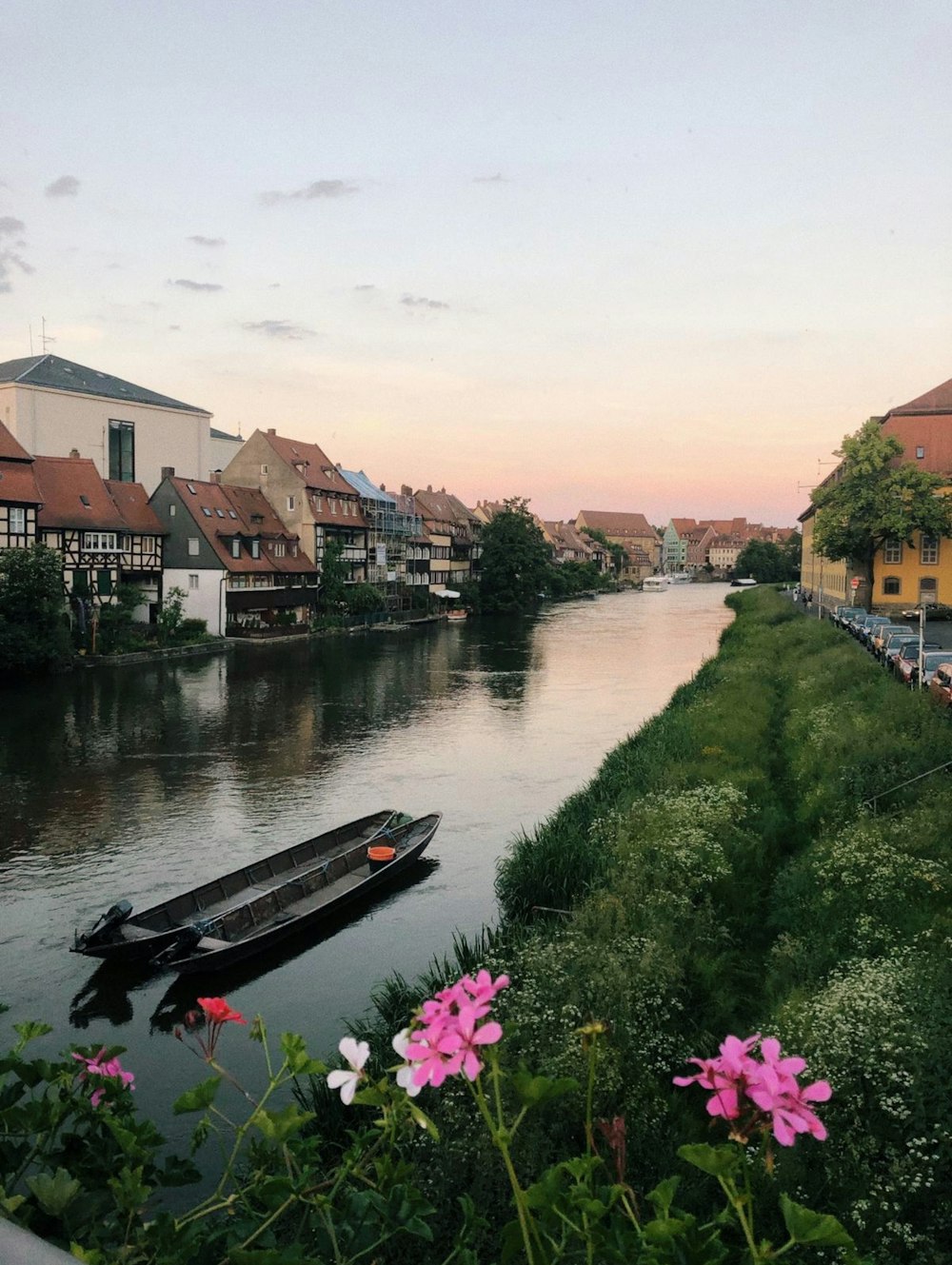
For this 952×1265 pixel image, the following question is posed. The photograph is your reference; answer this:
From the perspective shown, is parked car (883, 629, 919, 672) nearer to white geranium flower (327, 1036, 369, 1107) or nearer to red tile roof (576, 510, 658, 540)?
white geranium flower (327, 1036, 369, 1107)

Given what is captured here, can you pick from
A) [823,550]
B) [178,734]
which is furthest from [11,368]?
[823,550]

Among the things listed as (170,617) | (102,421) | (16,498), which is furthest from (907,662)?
(102,421)

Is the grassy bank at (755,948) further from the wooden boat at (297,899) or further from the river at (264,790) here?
the wooden boat at (297,899)

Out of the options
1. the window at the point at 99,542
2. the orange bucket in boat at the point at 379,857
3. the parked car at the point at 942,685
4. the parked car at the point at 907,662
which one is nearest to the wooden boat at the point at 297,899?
the orange bucket in boat at the point at 379,857

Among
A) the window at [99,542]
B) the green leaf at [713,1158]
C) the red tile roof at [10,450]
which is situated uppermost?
the red tile roof at [10,450]

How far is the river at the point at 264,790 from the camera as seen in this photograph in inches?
469

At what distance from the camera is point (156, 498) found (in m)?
48.1

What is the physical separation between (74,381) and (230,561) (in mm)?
18919

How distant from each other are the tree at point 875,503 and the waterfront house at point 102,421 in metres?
34.9

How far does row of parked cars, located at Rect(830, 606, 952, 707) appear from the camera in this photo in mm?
21072

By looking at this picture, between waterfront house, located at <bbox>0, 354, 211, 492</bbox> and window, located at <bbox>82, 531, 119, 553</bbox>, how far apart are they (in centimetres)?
999

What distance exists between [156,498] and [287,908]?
37.6 meters

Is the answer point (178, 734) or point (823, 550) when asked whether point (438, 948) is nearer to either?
point (178, 734)

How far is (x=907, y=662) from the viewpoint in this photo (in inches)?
1023
